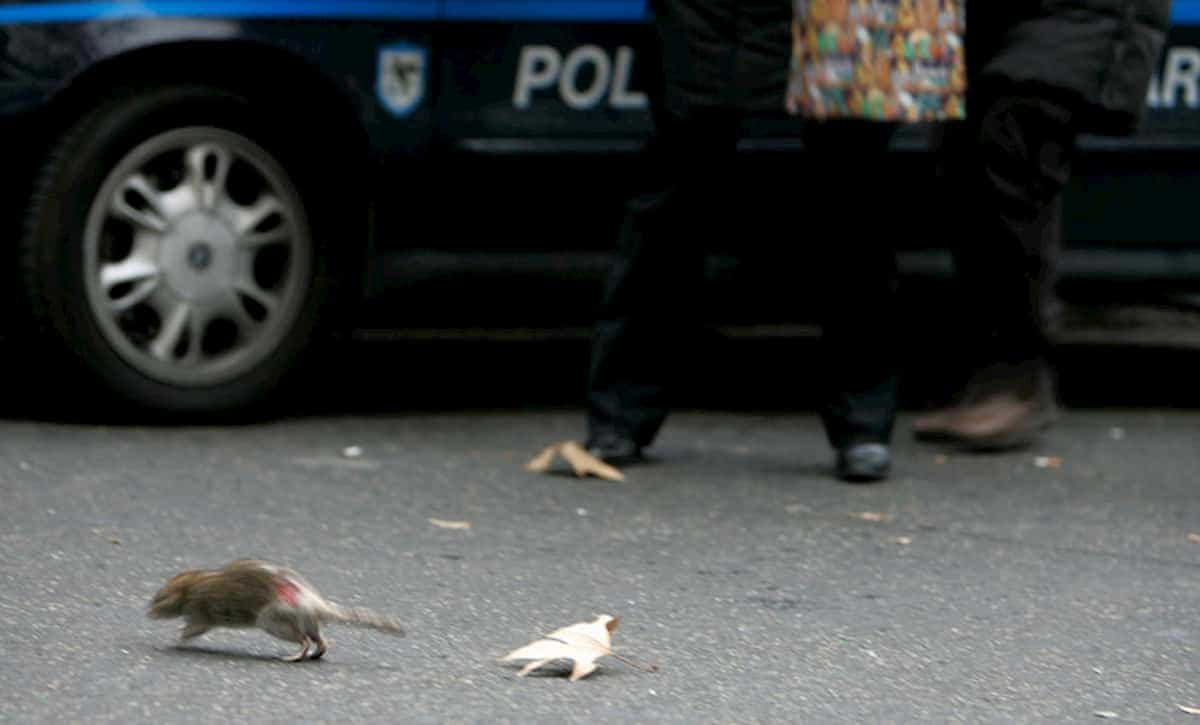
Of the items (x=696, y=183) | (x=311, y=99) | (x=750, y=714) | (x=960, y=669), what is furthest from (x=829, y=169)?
(x=750, y=714)

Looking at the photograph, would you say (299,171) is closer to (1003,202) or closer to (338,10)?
(338,10)

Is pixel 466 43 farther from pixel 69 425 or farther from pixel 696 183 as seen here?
pixel 69 425

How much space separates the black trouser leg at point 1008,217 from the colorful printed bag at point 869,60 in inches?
17.7

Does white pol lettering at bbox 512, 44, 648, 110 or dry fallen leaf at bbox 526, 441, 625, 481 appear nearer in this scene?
dry fallen leaf at bbox 526, 441, 625, 481

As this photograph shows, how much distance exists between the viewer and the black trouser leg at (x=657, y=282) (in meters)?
5.01

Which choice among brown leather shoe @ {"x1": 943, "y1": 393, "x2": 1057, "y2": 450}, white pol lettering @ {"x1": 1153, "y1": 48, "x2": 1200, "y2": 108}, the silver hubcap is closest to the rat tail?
the silver hubcap

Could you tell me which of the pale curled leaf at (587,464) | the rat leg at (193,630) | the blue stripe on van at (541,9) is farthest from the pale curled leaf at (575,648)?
the blue stripe on van at (541,9)

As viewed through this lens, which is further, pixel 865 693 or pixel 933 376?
pixel 933 376

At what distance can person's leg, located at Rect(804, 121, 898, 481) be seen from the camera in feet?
16.2

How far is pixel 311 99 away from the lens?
549 centimetres

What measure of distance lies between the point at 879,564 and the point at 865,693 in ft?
3.11

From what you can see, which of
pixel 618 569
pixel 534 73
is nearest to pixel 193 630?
pixel 618 569

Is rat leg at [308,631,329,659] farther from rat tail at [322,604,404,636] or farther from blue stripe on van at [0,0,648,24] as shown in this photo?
blue stripe on van at [0,0,648,24]

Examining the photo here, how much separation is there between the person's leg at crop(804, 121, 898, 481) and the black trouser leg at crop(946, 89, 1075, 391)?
13.2 inches
